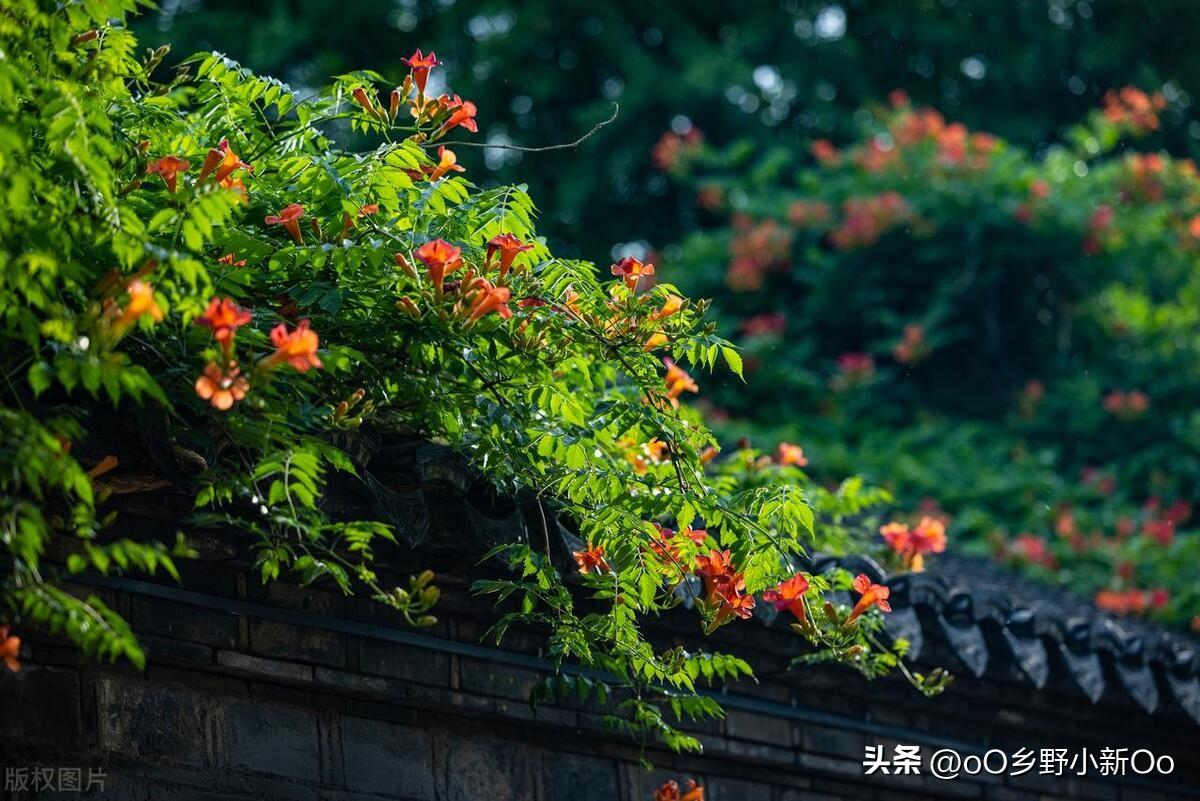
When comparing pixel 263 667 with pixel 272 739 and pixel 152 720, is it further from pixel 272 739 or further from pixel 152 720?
pixel 152 720

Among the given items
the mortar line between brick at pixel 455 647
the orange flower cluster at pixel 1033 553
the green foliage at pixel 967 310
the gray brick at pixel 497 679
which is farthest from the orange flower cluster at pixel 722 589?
the green foliage at pixel 967 310

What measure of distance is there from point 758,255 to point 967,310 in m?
1.71

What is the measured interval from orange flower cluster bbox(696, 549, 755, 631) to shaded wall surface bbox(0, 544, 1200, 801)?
66 cm

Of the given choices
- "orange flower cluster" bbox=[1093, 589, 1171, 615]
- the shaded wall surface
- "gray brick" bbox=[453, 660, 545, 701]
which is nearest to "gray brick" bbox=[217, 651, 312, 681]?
the shaded wall surface

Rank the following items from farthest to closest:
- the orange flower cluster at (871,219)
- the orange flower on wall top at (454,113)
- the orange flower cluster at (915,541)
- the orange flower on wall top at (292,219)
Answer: the orange flower cluster at (871,219) → the orange flower cluster at (915,541) → the orange flower on wall top at (454,113) → the orange flower on wall top at (292,219)

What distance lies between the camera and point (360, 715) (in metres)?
4.37

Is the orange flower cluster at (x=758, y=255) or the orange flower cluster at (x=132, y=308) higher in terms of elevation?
the orange flower cluster at (x=758, y=255)

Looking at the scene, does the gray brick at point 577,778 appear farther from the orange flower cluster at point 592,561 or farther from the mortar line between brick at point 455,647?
the orange flower cluster at point 592,561

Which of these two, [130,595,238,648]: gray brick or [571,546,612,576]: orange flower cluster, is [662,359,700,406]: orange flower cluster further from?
[130,595,238,648]: gray brick

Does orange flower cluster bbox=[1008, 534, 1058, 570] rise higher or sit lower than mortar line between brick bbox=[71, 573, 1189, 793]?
higher

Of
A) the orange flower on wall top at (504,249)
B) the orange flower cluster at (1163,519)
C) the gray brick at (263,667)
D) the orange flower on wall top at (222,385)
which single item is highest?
the orange flower cluster at (1163,519)

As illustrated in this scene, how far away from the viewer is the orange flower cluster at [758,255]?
13.5 metres

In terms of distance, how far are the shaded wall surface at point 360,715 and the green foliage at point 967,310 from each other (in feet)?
21.1

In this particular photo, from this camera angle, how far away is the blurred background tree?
15.9 meters
